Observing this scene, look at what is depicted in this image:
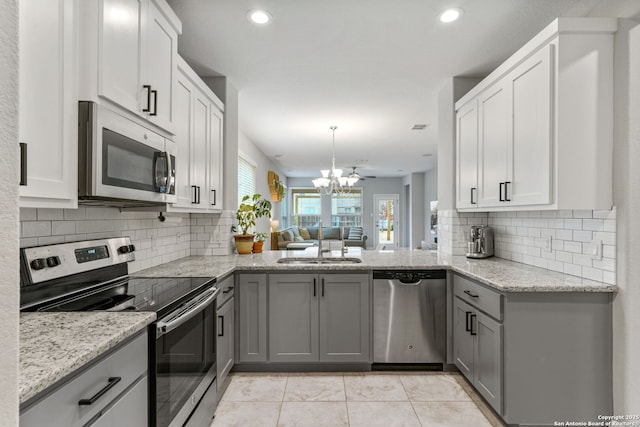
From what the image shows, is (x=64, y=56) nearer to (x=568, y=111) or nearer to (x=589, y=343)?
(x=568, y=111)

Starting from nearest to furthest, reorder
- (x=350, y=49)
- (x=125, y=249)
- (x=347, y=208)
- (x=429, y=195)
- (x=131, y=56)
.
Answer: (x=131, y=56) → (x=125, y=249) → (x=350, y=49) → (x=429, y=195) → (x=347, y=208)

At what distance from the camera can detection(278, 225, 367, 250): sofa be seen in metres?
8.35

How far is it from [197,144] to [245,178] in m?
3.02

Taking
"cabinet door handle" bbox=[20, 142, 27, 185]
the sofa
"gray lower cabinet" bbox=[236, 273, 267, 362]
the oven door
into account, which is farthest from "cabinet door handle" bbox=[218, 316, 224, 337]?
the sofa

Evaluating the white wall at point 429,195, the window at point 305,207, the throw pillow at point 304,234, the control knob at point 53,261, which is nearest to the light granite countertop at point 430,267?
the control knob at point 53,261

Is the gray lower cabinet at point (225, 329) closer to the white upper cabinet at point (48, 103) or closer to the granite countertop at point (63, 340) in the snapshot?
the granite countertop at point (63, 340)

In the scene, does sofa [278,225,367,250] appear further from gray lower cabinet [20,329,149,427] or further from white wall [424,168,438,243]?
gray lower cabinet [20,329,149,427]

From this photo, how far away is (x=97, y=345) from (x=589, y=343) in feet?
7.74

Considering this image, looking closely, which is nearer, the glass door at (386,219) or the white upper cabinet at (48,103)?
the white upper cabinet at (48,103)

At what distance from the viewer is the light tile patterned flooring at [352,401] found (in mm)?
2094

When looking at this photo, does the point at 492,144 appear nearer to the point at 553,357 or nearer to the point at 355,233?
the point at 553,357

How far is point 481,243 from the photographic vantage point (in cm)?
295

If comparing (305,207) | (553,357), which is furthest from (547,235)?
(305,207)

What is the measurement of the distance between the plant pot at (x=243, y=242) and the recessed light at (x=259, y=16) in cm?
185
